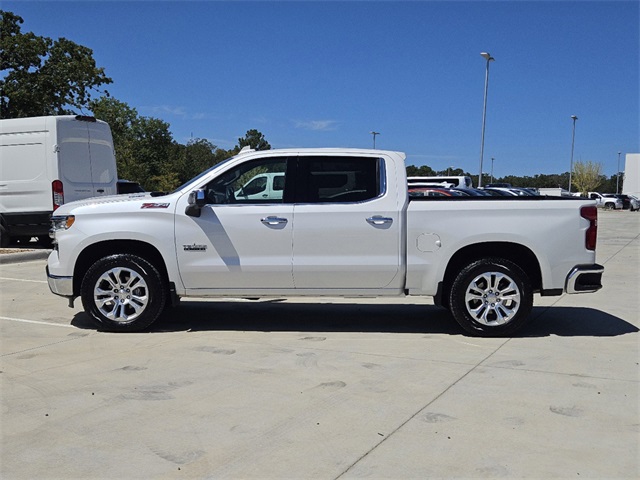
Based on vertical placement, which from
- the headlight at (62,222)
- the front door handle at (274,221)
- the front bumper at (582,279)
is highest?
the front door handle at (274,221)

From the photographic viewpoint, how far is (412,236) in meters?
6.72

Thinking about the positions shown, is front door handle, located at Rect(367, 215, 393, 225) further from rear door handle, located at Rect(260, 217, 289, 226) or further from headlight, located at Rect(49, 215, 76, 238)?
headlight, located at Rect(49, 215, 76, 238)

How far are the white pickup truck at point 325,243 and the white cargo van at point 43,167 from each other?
740 cm

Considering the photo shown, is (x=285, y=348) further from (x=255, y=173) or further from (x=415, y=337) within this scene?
(x=255, y=173)

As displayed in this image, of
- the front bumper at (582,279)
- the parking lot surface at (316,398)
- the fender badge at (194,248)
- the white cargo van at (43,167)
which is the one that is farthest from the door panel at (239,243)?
the white cargo van at (43,167)

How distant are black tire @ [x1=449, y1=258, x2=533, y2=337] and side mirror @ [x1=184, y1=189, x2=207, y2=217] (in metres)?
2.65

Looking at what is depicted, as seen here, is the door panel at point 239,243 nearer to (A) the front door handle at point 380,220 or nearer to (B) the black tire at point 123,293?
(B) the black tire at point 123,293

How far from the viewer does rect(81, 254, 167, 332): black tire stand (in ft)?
22.4

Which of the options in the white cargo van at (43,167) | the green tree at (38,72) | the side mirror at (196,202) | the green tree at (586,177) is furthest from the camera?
the green tree at (586,177)

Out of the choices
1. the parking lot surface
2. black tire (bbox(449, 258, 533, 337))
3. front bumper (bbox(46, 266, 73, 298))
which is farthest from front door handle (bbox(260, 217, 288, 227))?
front bumper (bbox(46, 266, 73, 298))

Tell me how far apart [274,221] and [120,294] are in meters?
1.77

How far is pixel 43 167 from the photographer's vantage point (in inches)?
541

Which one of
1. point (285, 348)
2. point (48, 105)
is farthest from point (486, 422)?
point (48, 105)

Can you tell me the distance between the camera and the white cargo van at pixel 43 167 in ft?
44.9
